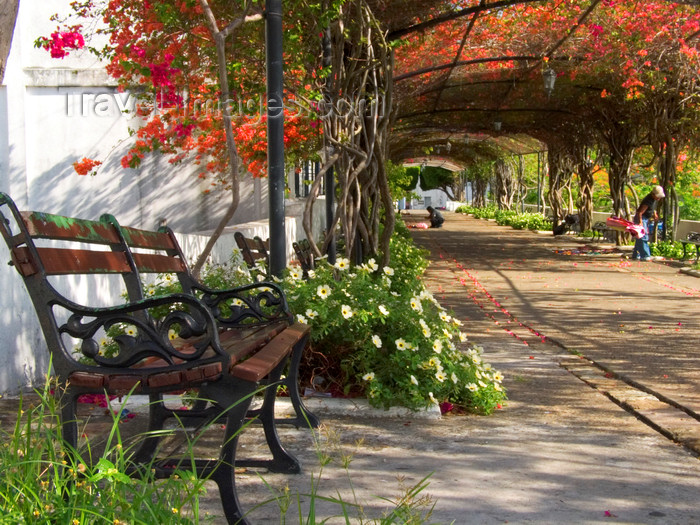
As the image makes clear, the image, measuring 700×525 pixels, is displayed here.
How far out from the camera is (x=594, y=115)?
71.5 feet

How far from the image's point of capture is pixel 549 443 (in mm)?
4156

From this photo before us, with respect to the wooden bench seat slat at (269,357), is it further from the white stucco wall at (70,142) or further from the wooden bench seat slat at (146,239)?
the white stucco wall at (70,142)

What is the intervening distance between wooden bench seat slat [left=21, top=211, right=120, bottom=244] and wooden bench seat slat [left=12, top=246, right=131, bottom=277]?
7 cm

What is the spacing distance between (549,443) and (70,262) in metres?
2.43

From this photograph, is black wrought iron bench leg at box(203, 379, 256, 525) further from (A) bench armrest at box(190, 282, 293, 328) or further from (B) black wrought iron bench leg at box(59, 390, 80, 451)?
(A) bench armrest at box(190, 282, 293, 328)

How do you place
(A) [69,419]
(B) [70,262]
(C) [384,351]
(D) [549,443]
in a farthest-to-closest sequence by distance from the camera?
(C) [384,351] < (D) [549,443] < (B) [70,262] < (A) [69,419]

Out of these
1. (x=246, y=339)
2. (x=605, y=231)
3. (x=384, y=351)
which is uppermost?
(x=246, y=339)

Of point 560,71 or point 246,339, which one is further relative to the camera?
point 560,71

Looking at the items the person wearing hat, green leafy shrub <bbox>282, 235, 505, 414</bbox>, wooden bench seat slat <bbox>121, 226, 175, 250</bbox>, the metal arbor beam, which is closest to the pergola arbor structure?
the person wearing hat

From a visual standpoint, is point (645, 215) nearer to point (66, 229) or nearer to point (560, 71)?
point (560, 71)

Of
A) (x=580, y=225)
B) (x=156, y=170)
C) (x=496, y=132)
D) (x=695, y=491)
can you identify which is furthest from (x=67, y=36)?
(x=580, y=225)

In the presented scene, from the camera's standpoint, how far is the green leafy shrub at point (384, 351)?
4.62m

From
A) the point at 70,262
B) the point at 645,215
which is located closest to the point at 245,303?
the point at 70,262

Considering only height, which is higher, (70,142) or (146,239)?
(70,142)
